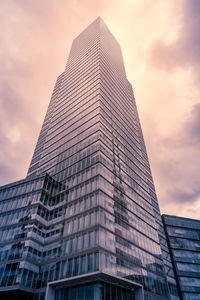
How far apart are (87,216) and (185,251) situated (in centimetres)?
5428

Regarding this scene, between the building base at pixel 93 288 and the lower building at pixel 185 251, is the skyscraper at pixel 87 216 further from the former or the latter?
the lower building at pixel 185 251

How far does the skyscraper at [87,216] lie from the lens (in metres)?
39.2

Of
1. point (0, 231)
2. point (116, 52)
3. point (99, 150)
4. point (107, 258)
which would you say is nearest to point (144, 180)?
point (99, 150)

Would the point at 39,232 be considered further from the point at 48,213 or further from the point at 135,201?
the point at 135,201

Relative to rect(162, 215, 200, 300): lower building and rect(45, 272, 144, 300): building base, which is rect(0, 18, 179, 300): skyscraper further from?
rect(162, 215, 200, 300): lower building

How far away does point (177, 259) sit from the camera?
252 feet

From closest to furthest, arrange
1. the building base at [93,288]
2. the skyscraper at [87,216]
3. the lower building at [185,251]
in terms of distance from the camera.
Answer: the building base at [93,288], the skyscraper at [87,216], the lower building at [185,251]

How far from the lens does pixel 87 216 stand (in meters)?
45.3

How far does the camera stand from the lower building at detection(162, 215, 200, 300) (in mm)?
71044

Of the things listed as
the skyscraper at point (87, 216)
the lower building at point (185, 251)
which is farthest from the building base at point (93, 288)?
the lower building at point (185, 251)

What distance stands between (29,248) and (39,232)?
15.6 ft

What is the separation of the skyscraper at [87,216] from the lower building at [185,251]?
5.60m

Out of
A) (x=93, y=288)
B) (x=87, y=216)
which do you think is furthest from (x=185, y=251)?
(x=93, y=288)

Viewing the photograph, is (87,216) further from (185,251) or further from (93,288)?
(185,251)
